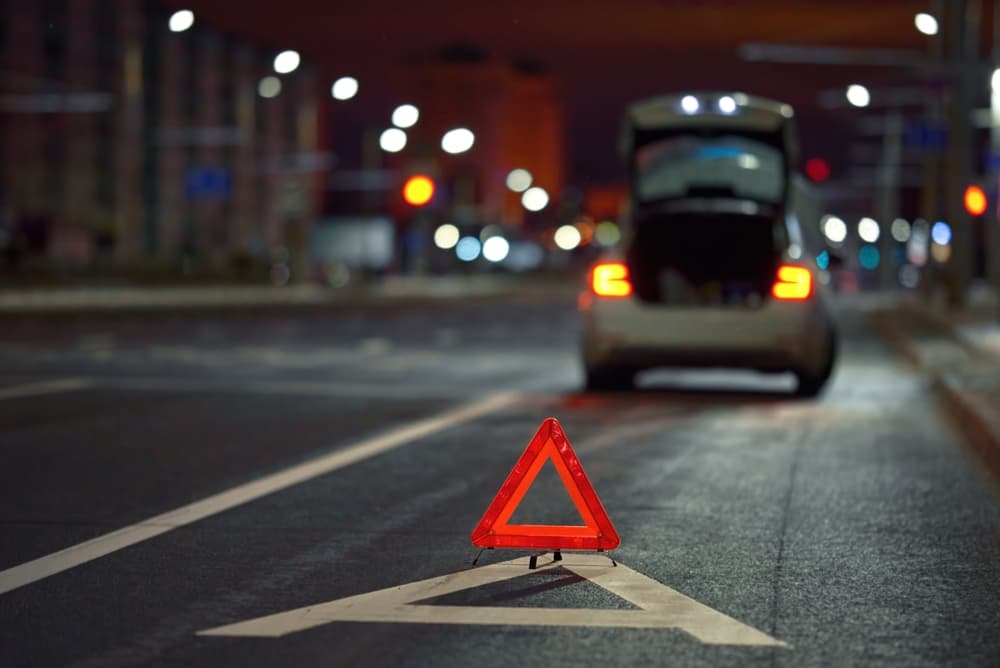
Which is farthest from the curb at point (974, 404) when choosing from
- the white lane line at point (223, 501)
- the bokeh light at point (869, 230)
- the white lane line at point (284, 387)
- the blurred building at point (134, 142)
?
the bokeh light at point (869, 230)

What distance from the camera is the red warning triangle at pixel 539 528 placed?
8203 millimetres

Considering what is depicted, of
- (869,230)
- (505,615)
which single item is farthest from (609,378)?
(869,230)

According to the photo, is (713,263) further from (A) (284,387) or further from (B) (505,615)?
(B) (505,615)

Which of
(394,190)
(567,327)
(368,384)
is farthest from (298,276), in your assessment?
(394,190)

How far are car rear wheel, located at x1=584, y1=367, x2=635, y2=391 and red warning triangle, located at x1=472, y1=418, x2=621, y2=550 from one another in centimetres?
1043

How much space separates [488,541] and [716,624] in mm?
1501

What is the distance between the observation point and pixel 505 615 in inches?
281

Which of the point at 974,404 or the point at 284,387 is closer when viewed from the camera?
the point at 974,404

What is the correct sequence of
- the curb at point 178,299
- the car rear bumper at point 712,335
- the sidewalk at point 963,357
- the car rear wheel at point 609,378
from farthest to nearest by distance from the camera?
the curb at point 178,299
the car rear wheel at point 609,378
the car rear bumper at point 712,335
the sidewalk at point 963,357

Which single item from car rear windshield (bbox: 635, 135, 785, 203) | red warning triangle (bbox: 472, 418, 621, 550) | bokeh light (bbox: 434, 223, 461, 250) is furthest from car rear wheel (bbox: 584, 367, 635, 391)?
bokeh light (bbox: 434, 223, 461, 250)

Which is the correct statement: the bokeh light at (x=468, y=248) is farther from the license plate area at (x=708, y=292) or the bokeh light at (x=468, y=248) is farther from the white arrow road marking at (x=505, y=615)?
the white arrow road marking at (x=505, y=615)

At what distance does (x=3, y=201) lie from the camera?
86062 millimetres

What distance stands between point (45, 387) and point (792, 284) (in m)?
7.15

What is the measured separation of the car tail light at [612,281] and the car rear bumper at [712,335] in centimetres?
10
